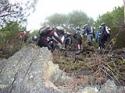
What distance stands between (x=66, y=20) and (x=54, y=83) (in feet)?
32.5

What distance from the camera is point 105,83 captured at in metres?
5.62

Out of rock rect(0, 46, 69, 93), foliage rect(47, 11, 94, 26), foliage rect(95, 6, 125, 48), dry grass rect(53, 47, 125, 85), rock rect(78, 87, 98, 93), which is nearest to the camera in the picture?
rock rect(0, 46, 69, 93)

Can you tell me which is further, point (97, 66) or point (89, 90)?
point (97, 66)

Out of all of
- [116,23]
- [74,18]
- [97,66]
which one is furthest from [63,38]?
[74,18]

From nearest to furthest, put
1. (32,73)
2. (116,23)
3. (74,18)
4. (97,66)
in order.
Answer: (32,73), (97,66), (116,23), (74,18)

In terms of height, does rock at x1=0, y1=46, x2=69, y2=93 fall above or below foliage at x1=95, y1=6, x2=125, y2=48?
below

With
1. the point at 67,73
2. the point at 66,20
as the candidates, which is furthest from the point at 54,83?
the point at 66,20

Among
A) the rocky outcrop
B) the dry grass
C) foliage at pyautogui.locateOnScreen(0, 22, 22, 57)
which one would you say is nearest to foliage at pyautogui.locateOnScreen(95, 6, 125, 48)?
the dry grass

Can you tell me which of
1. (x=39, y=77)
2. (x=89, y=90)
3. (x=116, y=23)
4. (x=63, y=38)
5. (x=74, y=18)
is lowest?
(x=89, y=90)

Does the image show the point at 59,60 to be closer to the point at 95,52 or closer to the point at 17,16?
the point at 95,52

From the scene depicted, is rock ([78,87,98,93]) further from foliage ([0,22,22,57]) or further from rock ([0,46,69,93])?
foliage ([0,22,22,57])

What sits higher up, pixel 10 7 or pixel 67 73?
pixel 10 7

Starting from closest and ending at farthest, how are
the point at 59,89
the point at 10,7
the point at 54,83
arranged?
the point at 59,89 → the point at 54,83 → the point at 10,7

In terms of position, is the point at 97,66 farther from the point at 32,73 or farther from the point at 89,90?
the point at 32,73
